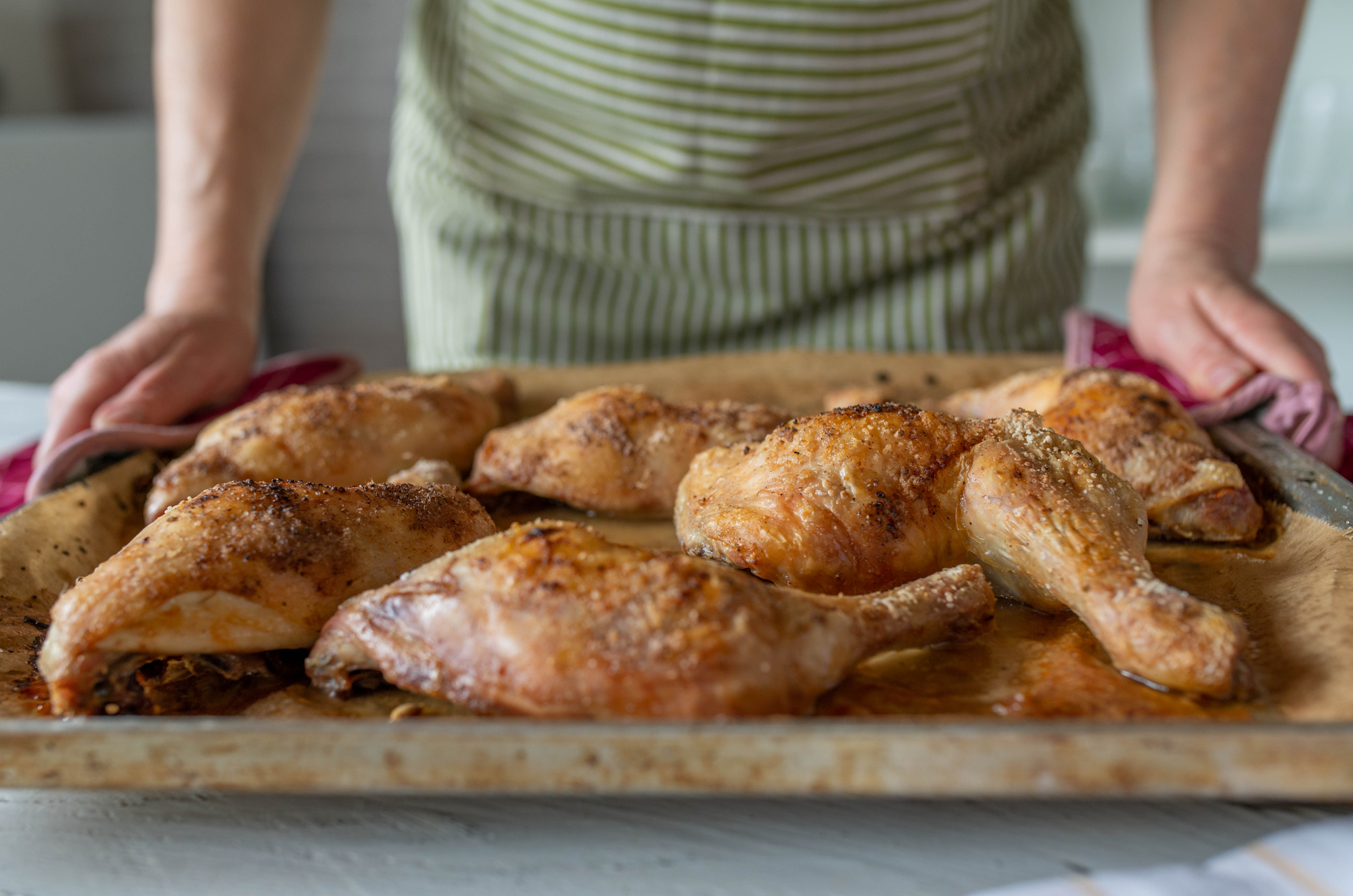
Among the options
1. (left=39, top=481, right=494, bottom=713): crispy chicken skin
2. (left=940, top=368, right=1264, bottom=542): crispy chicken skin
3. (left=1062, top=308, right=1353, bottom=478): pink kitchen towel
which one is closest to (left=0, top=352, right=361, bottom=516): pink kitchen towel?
(left=39, top=481, right=494, bottom=713): crispy chicken skin

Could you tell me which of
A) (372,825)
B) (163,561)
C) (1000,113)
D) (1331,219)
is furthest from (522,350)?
(1331,219)

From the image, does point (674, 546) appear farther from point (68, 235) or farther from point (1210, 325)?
point (68, 235)

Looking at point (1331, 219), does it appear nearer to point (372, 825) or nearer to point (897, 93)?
point (897, 93)

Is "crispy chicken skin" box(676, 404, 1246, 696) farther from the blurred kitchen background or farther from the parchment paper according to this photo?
the blurred kitchen background

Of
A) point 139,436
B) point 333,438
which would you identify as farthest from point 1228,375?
point 139,436

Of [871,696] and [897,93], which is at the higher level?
[897,93]

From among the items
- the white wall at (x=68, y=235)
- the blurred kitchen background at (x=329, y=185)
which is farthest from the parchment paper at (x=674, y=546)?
the white wall at (x=68, y=235)
